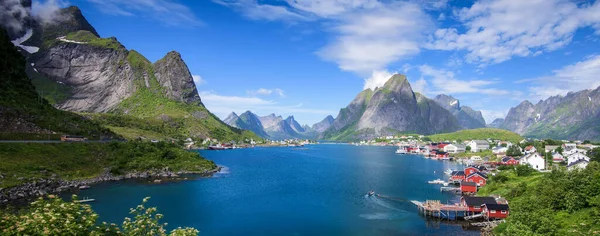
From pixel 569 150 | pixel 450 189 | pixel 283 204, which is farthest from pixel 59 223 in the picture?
pixel 569 150

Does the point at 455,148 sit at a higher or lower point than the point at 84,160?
higher

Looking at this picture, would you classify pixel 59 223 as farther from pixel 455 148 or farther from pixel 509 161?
pixel 455 148

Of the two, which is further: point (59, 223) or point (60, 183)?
point (60, 183)

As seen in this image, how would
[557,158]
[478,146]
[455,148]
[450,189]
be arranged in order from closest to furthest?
[450,189] → [557,158] → [478,146] → [455,148]

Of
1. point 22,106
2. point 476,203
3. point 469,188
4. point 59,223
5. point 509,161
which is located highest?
point 22,106

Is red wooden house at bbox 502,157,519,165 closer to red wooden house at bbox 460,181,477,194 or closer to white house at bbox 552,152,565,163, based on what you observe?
white house at bbox 552,152,565,163

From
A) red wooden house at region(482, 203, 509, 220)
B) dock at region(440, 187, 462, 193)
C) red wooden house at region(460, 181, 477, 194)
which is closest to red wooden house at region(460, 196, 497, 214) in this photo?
red wooden house at region(482, 203, 509, 220)

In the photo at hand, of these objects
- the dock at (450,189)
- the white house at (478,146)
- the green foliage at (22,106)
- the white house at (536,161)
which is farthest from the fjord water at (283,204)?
the white house at (478,146)
